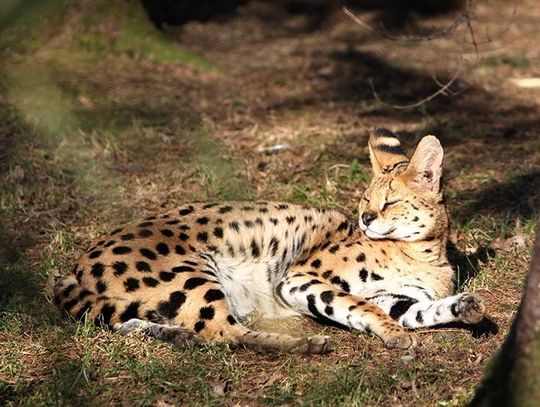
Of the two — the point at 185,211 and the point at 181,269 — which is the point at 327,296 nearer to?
the point at 181,269

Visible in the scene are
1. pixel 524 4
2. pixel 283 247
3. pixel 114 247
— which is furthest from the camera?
pixel 524 4

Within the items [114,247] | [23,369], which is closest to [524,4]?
[114,247]

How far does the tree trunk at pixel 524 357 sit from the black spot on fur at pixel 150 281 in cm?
193

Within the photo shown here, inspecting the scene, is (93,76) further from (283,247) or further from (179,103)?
(283,247)

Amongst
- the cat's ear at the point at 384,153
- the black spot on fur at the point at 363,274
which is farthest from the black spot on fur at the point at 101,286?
the cat's ear at the point at 384,153

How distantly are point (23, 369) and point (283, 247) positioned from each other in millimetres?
1651

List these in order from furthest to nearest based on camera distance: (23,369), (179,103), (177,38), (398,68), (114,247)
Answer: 1. (177,38)
2. (398,68)
3. (179,103)
4. (114,247)
5. (23,369)

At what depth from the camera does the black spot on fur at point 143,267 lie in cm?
423

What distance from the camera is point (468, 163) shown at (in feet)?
22.5

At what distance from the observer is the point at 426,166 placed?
4.61m

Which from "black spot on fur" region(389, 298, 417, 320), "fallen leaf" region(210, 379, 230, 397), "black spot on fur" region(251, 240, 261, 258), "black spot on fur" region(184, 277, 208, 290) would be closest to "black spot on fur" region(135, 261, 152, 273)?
"black spot on fur" region(184, 277, 208, 290)

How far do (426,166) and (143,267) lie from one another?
1629mm

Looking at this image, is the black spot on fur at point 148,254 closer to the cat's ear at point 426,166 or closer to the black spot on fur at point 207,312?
the black spot on fur at point 207,312

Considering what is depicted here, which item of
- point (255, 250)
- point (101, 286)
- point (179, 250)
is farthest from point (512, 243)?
point (101, 286)
